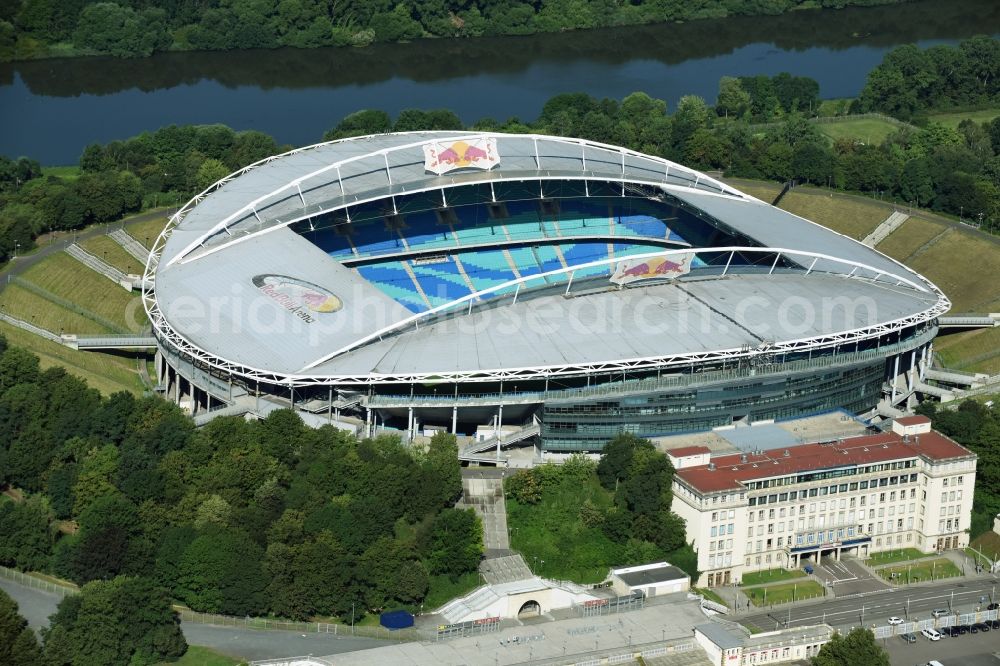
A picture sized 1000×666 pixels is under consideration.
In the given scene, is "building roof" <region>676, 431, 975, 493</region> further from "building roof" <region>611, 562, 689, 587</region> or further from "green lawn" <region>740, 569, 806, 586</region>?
"green lawn" <region>740, 569, 806, 586</region>

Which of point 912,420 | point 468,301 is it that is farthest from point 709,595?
point 468,301

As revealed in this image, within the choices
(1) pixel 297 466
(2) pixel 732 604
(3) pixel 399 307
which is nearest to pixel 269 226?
(3) pixel 399 307

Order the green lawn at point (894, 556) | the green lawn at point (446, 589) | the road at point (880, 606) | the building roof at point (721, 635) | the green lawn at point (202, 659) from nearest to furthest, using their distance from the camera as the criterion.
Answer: the green lawn at point (202, 659), the building roof at point (721, 635), the road at point (880, 606), the green lawn at point (446, 589), the green lawn at point (894, 556)

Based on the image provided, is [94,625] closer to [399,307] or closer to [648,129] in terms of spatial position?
[399,307]

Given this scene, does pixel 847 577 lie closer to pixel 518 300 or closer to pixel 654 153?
pixel 518 300

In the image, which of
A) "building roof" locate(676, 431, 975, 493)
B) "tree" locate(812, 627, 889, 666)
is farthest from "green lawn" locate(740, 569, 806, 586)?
"tree" locate(812, 627, 889, 666)

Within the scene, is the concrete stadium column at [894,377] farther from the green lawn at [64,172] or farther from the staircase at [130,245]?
the green lawn at [64,172]

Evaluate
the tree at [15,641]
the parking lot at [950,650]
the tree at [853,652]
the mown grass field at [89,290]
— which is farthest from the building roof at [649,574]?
the mown grass field at [89,290]
